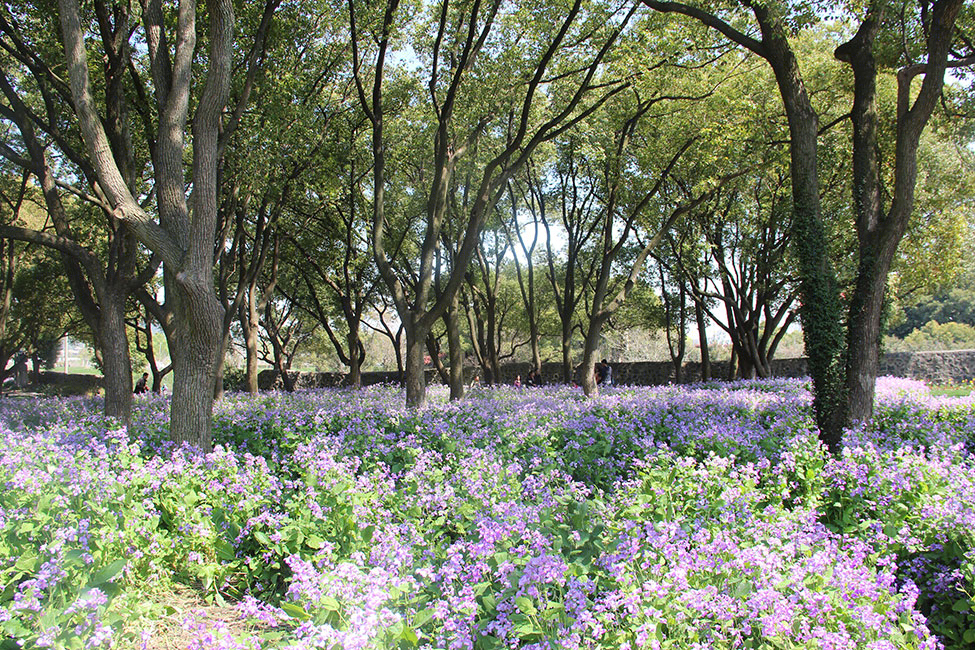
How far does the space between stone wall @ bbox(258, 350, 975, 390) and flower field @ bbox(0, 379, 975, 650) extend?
2348 centimetres

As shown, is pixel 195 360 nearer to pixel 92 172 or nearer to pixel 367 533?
pixel 367 533

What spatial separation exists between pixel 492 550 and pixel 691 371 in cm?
3146

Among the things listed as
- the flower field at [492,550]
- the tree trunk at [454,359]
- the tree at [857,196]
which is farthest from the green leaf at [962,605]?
the tree trunk at [454,359]

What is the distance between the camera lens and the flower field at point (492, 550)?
242 centimetres

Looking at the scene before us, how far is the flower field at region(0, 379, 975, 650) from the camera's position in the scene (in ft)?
7.95

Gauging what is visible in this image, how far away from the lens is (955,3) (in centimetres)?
688

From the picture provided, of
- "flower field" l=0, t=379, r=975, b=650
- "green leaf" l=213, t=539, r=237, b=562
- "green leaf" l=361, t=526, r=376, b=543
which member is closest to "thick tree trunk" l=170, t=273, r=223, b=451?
"flower field" l=0, t=379, r=975, b=650

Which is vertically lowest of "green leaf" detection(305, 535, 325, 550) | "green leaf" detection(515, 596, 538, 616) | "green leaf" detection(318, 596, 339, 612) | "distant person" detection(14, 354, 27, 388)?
"green leaf" detection(305, 535, 325, 550)

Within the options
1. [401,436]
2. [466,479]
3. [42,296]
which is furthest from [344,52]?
[42,296]

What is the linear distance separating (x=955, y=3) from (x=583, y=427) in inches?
256

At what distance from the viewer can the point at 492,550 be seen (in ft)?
9.58

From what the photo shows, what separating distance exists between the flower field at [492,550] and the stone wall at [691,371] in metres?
23.5

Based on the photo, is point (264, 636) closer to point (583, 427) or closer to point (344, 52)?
point (583, 427)

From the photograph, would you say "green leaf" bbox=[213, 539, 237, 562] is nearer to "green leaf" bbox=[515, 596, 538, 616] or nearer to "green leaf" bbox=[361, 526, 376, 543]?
"green leaf" bbox=[361, 526, 376, 543]
